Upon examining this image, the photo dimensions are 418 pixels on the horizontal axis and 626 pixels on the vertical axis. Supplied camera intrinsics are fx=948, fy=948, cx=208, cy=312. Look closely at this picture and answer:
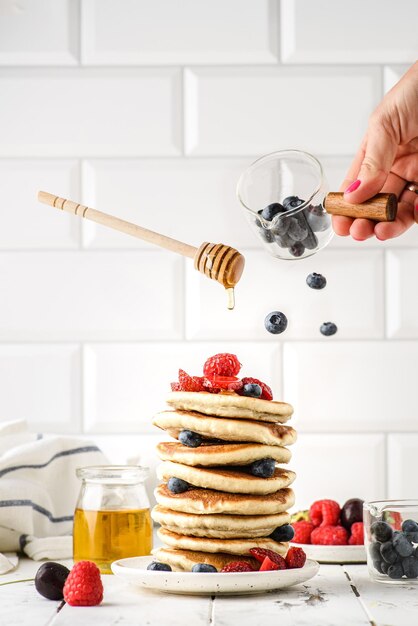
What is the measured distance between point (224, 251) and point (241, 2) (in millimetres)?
929

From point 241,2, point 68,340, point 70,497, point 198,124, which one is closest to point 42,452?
A: point 70,497

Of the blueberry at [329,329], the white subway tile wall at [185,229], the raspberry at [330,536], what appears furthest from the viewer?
the white subway tile wall at [185,229]

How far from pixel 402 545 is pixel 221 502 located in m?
0.28

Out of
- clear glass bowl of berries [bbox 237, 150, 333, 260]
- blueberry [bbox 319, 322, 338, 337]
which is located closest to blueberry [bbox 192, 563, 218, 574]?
clear glass bowl of berries [bbox 237, 150, 333, 260]

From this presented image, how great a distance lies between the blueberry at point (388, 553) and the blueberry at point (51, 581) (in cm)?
47

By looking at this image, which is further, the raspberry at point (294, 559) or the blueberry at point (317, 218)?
the blueberry at point (317, 218)

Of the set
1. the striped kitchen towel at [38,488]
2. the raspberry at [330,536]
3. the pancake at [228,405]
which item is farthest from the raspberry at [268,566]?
the striped kitchen towel at [38,488]

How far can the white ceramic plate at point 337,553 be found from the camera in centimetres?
165

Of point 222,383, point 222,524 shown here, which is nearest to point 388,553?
point 222,524

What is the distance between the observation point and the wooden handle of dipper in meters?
1.54

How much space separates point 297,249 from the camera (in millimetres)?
1622

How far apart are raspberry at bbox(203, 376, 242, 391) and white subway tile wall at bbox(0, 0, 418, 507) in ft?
2.50

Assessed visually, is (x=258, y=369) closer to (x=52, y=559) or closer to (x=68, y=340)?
(x=68, y=340)

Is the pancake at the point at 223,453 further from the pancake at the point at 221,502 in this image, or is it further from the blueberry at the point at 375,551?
the blueberry at the point at 375,551
